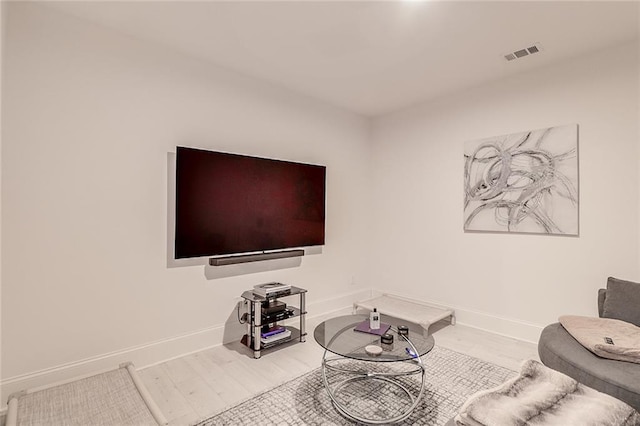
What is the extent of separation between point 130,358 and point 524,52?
421cm

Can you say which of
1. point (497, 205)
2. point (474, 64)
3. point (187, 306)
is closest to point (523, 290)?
point (497, 205)

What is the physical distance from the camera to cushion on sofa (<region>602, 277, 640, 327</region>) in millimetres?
2319

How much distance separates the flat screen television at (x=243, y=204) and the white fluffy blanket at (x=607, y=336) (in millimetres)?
2466

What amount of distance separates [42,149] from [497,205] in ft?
13.1

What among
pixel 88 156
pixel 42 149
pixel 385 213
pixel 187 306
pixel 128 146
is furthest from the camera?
pixel 385 213

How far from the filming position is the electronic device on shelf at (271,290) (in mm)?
2992

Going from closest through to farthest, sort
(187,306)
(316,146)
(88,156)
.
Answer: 1. (88,156)
2. (187,306)
3. (316,146)

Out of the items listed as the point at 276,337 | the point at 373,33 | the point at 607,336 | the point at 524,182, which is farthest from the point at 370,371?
the point at 373,33

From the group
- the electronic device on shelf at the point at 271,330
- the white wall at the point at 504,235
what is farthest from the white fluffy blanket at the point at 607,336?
the electronic device on shelf at the point at 271,330

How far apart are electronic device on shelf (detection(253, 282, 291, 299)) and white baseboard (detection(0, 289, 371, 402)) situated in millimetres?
488

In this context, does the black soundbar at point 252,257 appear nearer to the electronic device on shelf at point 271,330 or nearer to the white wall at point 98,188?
the white wall at point 98,188

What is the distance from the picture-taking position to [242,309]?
10.7ft

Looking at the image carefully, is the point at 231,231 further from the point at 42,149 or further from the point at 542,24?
the point at 542,24

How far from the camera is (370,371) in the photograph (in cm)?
256
